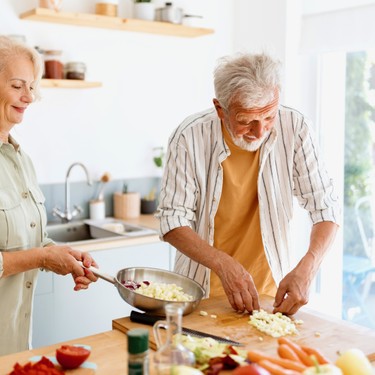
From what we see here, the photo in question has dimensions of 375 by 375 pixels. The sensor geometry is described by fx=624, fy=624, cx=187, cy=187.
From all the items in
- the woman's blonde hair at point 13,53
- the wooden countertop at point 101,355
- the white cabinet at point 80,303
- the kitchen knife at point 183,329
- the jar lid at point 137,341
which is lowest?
the white cabinet at point 80,303

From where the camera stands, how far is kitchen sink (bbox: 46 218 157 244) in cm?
353

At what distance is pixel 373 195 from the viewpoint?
364 cm

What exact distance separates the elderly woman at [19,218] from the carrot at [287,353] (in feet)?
2.41

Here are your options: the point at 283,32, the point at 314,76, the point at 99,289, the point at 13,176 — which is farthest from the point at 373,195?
the point at 13,176

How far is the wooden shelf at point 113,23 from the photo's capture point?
3.37 m

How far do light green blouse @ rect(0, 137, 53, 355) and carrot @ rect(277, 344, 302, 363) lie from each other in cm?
101

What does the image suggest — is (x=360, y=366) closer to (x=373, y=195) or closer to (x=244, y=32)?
(x=373, y=195)

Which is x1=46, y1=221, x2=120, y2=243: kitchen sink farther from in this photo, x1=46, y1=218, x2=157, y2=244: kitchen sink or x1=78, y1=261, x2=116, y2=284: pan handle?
x1=78, y1=261, x2=116, y2=284: pan handle

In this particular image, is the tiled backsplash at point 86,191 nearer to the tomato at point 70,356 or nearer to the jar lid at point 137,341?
the tomato at point 70,356

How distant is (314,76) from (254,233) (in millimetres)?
1930

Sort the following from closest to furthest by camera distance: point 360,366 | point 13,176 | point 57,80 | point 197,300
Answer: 1. point 360,366
2. point 197,300
3. point 13,176
4. point 57,80

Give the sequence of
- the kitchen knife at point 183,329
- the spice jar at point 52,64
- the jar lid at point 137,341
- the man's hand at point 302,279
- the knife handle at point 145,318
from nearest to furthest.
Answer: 1. the jar lid at point 137,341
2. the kitchen knife at point 183,329
3. the knife handle at point 145,318
4. the man's hand at point 302,279
5. the spice jar at point 52,64

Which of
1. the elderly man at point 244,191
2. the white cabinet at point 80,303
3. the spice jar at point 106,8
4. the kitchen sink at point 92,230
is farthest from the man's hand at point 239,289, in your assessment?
the spice jar at point 106,8

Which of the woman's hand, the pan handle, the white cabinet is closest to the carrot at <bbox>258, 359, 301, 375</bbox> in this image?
the pan handle
